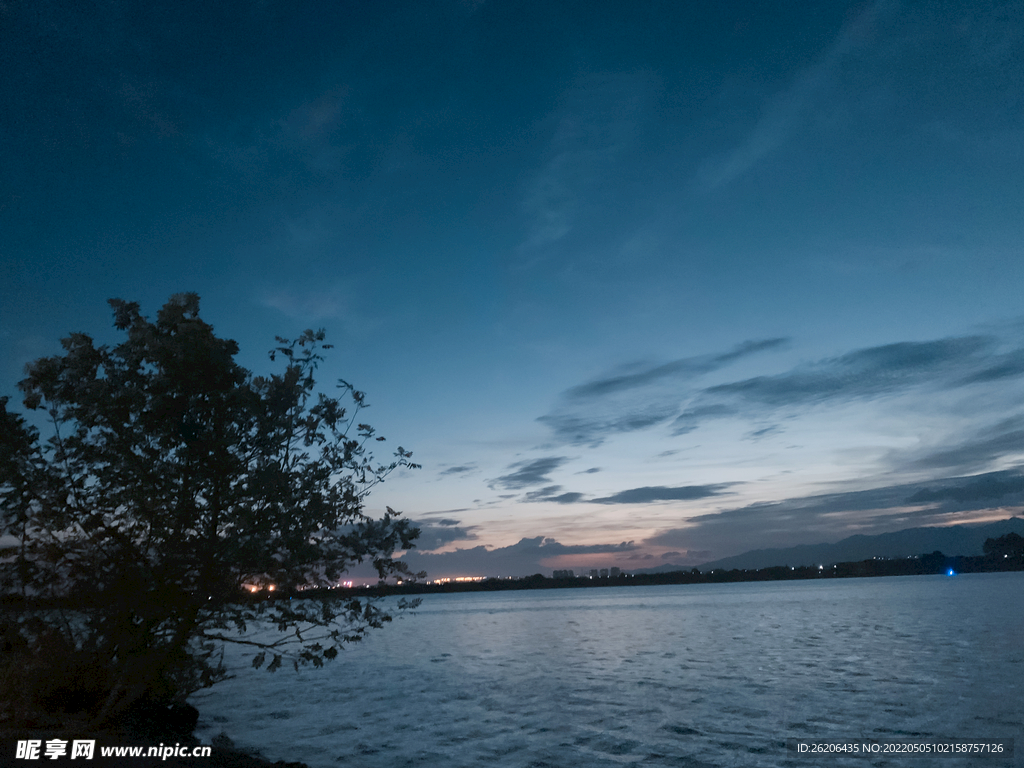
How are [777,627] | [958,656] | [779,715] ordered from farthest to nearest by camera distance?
1. [777,627]
2. [958,656]
3. [779,715]

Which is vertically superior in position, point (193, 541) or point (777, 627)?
point (193, 541)

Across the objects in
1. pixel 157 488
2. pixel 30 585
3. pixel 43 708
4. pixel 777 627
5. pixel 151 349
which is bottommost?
pixel 777 627

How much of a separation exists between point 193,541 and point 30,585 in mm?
4672

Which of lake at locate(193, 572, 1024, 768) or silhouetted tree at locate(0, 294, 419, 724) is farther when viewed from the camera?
lake at locate(193, 572, 1024, 768)

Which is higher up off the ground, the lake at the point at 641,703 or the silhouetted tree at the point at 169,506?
the silhouetted tree at the point at 169,506

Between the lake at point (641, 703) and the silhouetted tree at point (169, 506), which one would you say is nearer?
the silhouetted tree at point (169, 506)

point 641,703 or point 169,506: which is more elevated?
point 169,506

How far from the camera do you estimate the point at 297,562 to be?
Answer: 61.7 ft

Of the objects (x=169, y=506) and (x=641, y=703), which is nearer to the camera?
(x=169, y=506)

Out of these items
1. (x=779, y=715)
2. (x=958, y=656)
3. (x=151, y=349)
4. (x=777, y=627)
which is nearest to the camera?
(x=151, y=349)

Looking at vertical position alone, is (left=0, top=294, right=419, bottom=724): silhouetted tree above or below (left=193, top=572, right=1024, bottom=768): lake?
above

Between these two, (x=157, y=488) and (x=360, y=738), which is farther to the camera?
(x=360, y=738)

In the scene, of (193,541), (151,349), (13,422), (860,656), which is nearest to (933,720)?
(860,656)

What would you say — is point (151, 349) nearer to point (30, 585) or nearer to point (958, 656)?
point (30, 585)
